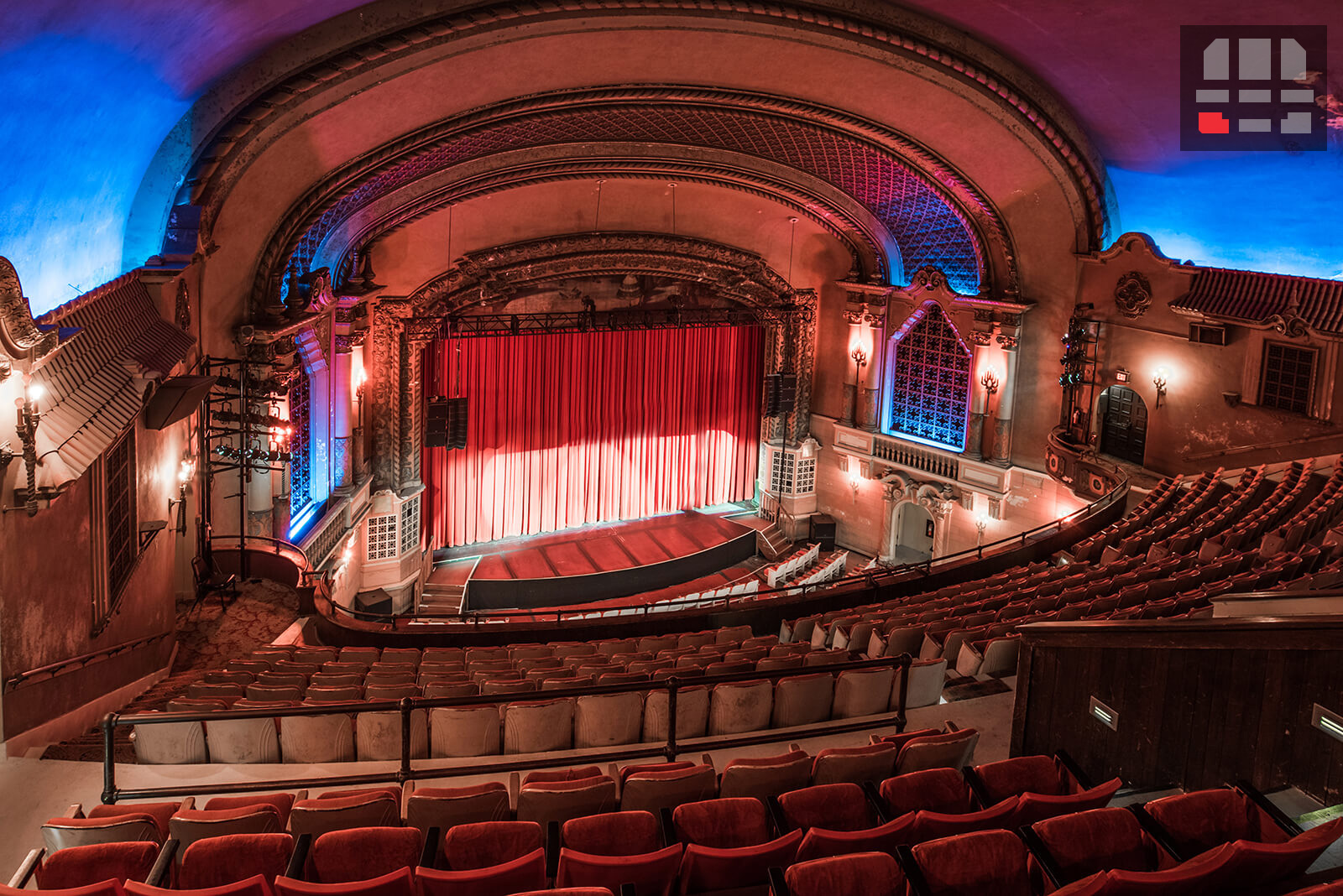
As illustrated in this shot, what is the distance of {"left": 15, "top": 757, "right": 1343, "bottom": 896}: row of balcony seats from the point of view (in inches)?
151

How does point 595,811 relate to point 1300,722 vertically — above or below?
below

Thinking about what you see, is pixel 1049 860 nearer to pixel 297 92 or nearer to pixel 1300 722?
pixel 1300 722

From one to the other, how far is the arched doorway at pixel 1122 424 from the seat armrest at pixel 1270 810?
13030mm

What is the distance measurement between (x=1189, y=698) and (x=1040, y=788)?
3.04 feet

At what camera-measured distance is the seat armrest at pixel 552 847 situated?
450 centimetres

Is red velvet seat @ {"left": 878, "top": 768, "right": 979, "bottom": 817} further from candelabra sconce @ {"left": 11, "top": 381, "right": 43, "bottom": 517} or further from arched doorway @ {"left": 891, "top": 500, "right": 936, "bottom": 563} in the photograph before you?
arched doorway @ {"left": 891, "top": 500, "right": 936, "bottom": 563}

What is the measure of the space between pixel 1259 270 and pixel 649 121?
28.4ft

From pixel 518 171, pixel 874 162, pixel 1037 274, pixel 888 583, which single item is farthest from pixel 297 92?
pixel 1037 274

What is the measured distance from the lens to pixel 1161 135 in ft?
46.6

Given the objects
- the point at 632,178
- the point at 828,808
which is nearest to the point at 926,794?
the point at 828,808

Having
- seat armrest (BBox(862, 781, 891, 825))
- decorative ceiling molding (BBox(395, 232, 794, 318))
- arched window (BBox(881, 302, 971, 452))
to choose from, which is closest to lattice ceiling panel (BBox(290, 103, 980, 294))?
arched window (BBox(881, 302, 971, 452))

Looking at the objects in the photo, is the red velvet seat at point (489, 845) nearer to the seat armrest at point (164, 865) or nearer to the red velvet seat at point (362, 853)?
the red velvet seat at point (362, 853)

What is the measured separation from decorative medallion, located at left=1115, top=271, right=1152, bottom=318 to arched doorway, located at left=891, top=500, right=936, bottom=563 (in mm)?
5825

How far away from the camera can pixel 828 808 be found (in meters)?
4.65
